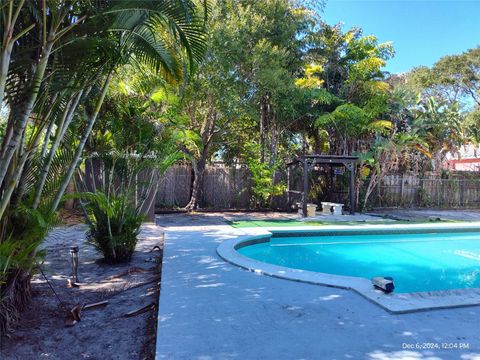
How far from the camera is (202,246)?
22.6ft

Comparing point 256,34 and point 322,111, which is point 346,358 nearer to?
point 256,34

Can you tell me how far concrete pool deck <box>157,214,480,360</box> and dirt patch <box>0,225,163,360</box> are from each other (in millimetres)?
264

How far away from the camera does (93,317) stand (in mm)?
3797

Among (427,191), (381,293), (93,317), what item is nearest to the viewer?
(93,317)

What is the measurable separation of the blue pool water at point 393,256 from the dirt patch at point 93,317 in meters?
2.87

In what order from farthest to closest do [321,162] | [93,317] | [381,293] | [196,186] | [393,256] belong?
[196,186], [321,162], [393,256], [381,293], [93,317]

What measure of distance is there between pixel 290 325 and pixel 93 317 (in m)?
2.01

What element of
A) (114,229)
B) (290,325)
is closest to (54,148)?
(114,229)

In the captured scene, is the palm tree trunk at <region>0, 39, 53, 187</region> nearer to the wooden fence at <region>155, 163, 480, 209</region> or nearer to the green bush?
the green bush

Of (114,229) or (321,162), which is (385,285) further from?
(321,162)

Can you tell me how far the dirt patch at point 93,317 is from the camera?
3.05m

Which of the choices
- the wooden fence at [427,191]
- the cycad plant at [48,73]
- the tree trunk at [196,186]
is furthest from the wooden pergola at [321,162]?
the cycad plant at [48,73]

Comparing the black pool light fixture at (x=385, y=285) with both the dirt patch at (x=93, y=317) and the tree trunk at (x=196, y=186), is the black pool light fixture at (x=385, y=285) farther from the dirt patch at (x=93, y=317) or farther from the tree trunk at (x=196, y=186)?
the tree trunk at (x=196, y=186)

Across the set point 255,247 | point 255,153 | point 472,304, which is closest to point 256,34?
point 255,153
